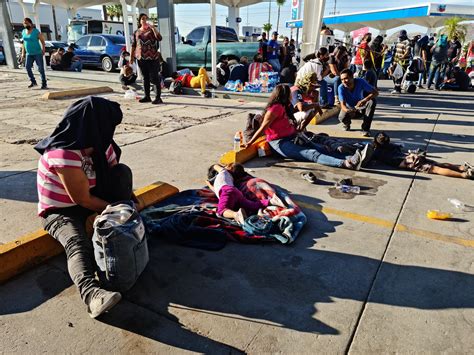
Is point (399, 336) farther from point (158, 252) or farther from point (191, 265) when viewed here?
point (158, 252)

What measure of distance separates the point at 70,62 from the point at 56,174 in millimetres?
15490

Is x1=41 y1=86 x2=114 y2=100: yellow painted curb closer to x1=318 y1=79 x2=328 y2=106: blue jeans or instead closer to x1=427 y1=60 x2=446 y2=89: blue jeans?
x1=318 y1=79 x2=328 y2=106: blue jeans

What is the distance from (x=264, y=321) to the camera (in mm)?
2316

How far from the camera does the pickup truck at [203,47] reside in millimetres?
13733

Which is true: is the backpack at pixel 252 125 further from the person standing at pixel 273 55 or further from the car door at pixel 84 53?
the car door at pixel 84 53

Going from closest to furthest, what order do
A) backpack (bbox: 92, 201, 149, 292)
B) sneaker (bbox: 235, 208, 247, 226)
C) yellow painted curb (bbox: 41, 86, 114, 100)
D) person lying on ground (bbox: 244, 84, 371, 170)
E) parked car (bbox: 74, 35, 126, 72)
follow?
backpack (bbox: 92, 201, 149, 292) < sneaker (bbox: 235, 208, 247, 226) < person lying on ground (bbox: 244, 84, 371, 170) < yellow painted curb (bbox: 41, 86, 114, 100) < parked car (bbox: 74, 35, 126, 72)

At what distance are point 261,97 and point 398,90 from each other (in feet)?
17.6

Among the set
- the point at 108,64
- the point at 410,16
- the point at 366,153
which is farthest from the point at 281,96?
the point at 410,16

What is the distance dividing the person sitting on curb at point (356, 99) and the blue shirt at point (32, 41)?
901cm

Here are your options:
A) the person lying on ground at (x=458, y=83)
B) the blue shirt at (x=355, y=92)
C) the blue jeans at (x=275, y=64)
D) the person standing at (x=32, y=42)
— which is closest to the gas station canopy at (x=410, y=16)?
the person lying on ground at (x=458, y=83)

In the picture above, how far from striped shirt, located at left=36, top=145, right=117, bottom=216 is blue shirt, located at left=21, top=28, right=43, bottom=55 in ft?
33.1

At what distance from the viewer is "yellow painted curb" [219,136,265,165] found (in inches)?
201

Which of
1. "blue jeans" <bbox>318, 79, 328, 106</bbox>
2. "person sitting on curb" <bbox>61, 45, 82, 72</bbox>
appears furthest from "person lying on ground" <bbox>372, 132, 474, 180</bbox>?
"person sitting on curb" <bbox>61, 45, 82, 72</bbox>

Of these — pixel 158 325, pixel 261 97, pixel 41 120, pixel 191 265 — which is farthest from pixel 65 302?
pixel 261 97
